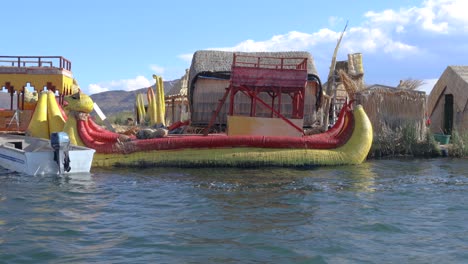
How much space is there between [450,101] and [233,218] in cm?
1772

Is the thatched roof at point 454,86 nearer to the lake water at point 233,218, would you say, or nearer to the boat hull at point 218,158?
the boat hull at point 218,158

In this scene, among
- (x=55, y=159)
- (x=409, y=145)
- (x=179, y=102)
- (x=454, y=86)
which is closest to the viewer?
(x=55, y=159)

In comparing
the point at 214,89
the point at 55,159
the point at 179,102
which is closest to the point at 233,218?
the point at 55,159

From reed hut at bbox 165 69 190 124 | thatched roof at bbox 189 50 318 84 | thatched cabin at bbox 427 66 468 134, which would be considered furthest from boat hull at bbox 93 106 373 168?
reed hut at bbox 165 69 190 124

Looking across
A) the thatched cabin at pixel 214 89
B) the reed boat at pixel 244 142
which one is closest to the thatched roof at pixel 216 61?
the thatched cabin at pixel 214 89

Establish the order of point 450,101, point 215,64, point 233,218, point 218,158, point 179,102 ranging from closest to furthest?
point 233,218 → point 218,158 → point 215,64 → point 450,101 → point 179,102

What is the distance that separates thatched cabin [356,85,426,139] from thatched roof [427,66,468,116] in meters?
3.12

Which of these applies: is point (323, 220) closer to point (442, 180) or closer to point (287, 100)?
point (442, 180)

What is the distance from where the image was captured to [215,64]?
782 inches

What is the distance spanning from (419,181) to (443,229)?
4922mm

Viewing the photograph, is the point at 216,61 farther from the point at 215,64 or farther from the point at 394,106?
the point at 394,106

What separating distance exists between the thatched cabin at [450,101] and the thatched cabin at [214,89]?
224 inches

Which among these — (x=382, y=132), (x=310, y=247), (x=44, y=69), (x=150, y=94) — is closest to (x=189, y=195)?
(x=310, y=247)

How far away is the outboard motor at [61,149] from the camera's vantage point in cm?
1219
